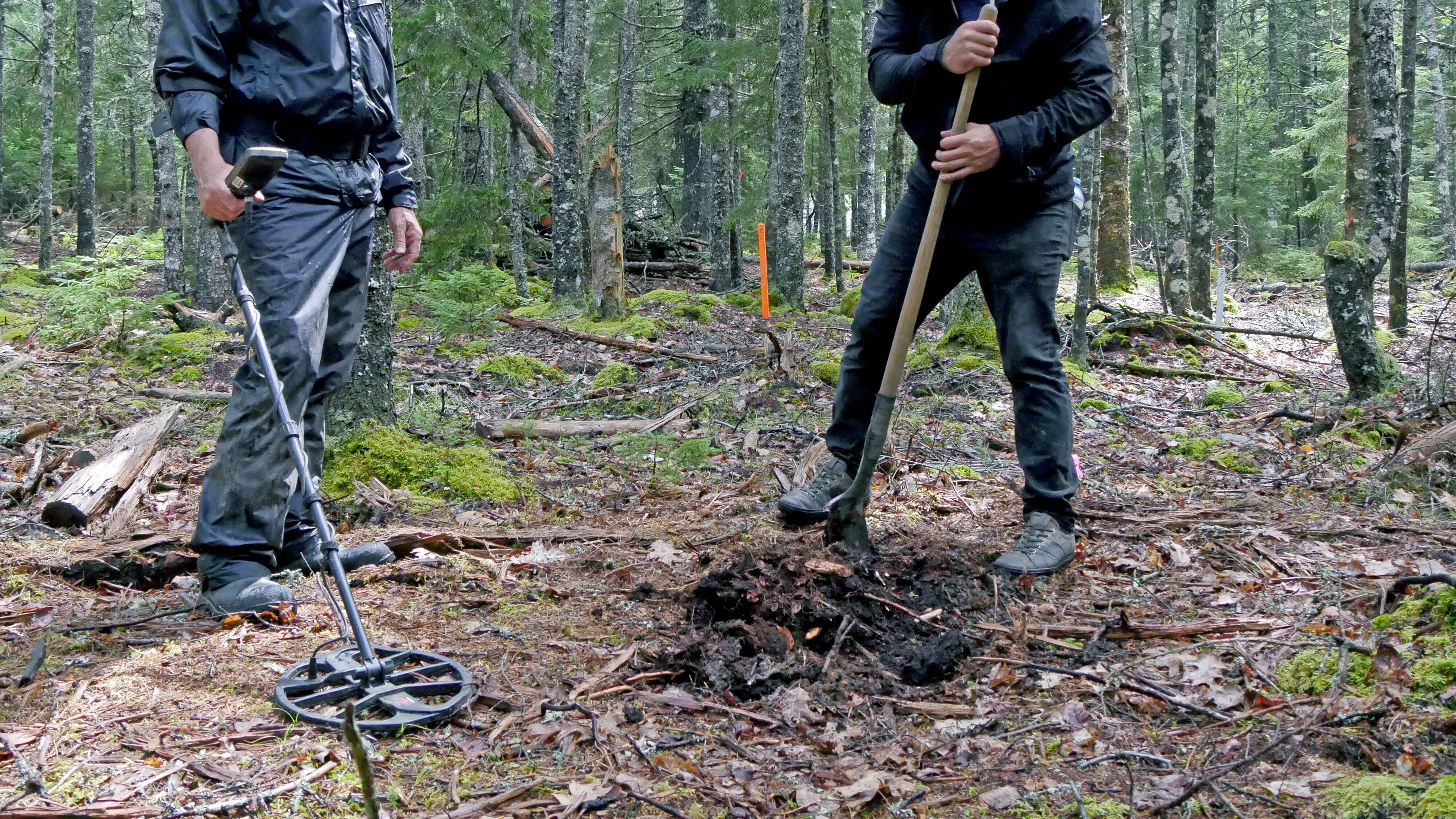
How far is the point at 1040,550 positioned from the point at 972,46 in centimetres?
186

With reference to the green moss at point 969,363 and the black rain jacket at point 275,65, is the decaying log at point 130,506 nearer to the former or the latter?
the black rain jacket at point 275,65

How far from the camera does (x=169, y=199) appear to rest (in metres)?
15.3

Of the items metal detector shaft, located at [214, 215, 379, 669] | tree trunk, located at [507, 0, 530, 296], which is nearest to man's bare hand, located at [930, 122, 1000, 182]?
metal detector shaft, located at [214, 215, 379, 669]

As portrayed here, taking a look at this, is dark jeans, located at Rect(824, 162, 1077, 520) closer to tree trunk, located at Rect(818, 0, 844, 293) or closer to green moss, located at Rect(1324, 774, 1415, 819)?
green moss, located at Rect(1324, 774, 1415, 819)

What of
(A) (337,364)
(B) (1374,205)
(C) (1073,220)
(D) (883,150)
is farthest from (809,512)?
(D) (883,150)

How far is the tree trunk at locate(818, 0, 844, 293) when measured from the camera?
17391 millimetres

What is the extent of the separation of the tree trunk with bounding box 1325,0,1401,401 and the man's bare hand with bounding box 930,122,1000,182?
4.45m

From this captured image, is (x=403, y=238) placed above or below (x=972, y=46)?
below

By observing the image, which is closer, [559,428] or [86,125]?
[559,428]

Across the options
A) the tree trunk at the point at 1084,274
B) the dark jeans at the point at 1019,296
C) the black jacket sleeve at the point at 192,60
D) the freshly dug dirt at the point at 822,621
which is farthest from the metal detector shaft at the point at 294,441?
the tree trunk at the point at 1084,274

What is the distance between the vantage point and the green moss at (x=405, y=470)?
5.07 m

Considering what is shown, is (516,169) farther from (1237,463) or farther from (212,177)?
(212,177)

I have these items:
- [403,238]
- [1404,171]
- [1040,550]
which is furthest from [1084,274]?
[1404,171]

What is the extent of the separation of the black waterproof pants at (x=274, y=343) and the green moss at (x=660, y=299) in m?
10.3
